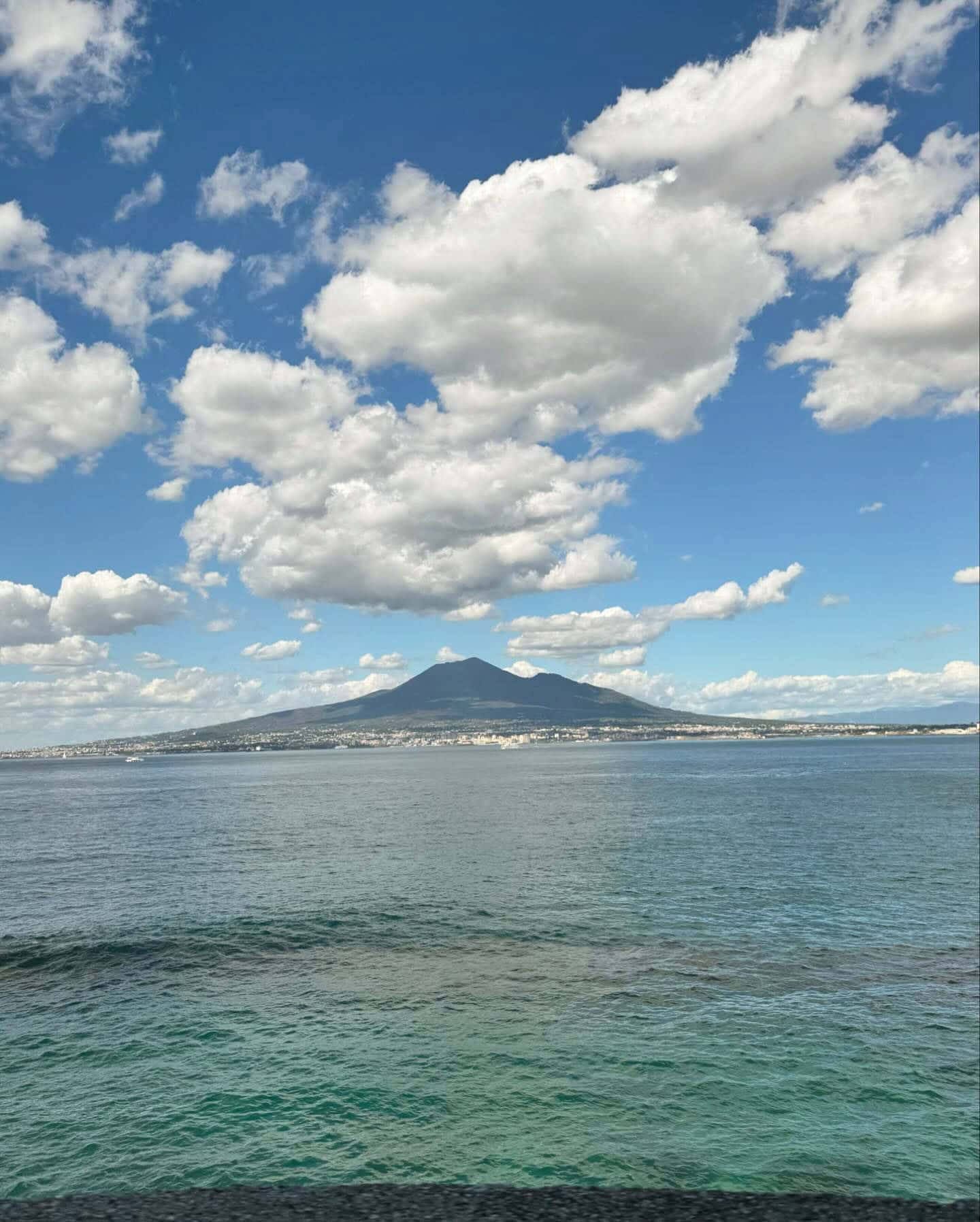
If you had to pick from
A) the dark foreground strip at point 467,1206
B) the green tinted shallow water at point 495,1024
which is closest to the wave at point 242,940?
the green tinted shallow water at point 495,1024

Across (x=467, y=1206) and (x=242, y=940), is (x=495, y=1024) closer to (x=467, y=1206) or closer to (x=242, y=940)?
(x=467, y=1206)

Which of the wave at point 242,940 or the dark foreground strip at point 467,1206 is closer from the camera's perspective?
the dark foreground strip at point 467,1206

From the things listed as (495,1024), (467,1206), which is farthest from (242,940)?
(467,1206)

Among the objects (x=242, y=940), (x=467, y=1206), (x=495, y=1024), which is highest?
(x=467, y=1206)

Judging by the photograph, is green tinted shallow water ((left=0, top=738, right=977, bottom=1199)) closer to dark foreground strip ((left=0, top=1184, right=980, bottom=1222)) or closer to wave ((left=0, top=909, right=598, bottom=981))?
wave ((left=0, top=909, right=598, bottom=981))

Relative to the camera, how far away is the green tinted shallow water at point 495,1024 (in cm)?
2816

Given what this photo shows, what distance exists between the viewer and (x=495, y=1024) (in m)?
40.1

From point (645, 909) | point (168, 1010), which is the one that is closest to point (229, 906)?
point (168, 1010)

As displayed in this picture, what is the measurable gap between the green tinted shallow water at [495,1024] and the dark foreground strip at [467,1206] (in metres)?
4.43

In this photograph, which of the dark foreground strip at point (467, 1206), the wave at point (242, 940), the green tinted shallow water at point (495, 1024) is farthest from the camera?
the wave at point (242, 940)

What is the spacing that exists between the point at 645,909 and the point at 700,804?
92.3m

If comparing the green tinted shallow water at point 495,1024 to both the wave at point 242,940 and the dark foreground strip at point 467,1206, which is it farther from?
the dark foreground strip at point 467,1206

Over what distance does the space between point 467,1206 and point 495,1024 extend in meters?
19.1

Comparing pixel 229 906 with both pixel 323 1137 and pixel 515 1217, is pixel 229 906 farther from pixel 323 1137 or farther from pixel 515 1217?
pixel 515 1217
